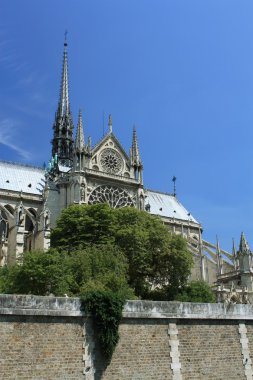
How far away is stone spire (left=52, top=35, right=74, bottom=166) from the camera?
216ft

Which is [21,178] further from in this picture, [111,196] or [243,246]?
[243,246]

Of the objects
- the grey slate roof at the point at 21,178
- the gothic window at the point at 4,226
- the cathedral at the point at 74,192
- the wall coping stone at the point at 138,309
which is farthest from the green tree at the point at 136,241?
the grey slate roof at the point at 21,178

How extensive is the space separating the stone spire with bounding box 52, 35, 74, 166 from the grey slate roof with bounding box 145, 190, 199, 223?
473 inches

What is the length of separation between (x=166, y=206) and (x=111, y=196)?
758 inches

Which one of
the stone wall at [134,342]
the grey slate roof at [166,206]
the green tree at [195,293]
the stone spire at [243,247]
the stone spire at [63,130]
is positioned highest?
the stone spire at [63,130]

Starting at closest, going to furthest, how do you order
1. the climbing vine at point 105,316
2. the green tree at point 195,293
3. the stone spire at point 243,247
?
the climbing vine at point 105,316 → the green tree at point 195,293 → the stone spire at point 243,247

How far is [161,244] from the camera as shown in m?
37.5

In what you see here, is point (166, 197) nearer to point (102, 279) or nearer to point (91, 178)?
point (91, 178)

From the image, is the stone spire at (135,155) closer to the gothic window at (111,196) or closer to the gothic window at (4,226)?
the gothic window at (111,196)

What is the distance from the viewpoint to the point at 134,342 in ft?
58.5

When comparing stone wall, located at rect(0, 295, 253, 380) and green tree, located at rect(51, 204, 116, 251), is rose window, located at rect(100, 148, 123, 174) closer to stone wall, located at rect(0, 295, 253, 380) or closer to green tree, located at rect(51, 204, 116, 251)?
green tree, located at rect(51, 204, 116, 251)

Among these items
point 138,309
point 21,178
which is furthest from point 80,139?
point 138,309

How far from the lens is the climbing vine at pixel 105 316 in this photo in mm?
16984

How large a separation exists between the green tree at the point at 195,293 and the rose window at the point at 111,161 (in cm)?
1948
